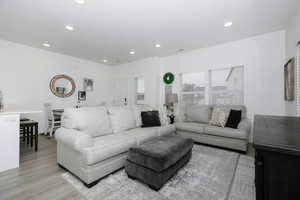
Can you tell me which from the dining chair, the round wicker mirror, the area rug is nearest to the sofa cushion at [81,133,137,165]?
the area rug

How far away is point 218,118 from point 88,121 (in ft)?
9.46

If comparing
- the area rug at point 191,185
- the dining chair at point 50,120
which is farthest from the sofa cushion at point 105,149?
the dining chair at point 50,120

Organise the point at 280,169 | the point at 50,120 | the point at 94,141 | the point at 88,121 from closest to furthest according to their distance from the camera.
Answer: the point at 280,169, the point at 94,141, the point at 88,121, the point at 50,120

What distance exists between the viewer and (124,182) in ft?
6.00

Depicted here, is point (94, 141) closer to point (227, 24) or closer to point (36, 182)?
point (36, 182)

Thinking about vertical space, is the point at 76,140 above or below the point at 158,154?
above

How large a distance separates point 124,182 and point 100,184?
310 millimetres

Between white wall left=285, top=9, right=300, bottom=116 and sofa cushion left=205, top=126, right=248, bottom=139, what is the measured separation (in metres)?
0.91

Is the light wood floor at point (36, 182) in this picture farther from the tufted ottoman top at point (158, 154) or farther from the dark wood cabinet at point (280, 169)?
the dark wood cabinet at point (280, 169)

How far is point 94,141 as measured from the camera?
2.04m

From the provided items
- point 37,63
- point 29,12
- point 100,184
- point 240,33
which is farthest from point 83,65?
point 240,33

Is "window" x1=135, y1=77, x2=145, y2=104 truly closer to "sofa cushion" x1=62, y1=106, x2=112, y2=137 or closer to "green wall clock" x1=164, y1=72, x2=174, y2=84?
"green wall clock" x1=164, y1=72, x2=174, y2=84

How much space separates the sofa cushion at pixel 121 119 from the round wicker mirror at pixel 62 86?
9.75ft

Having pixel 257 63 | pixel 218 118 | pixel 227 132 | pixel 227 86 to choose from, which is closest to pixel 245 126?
pixel 227 132
